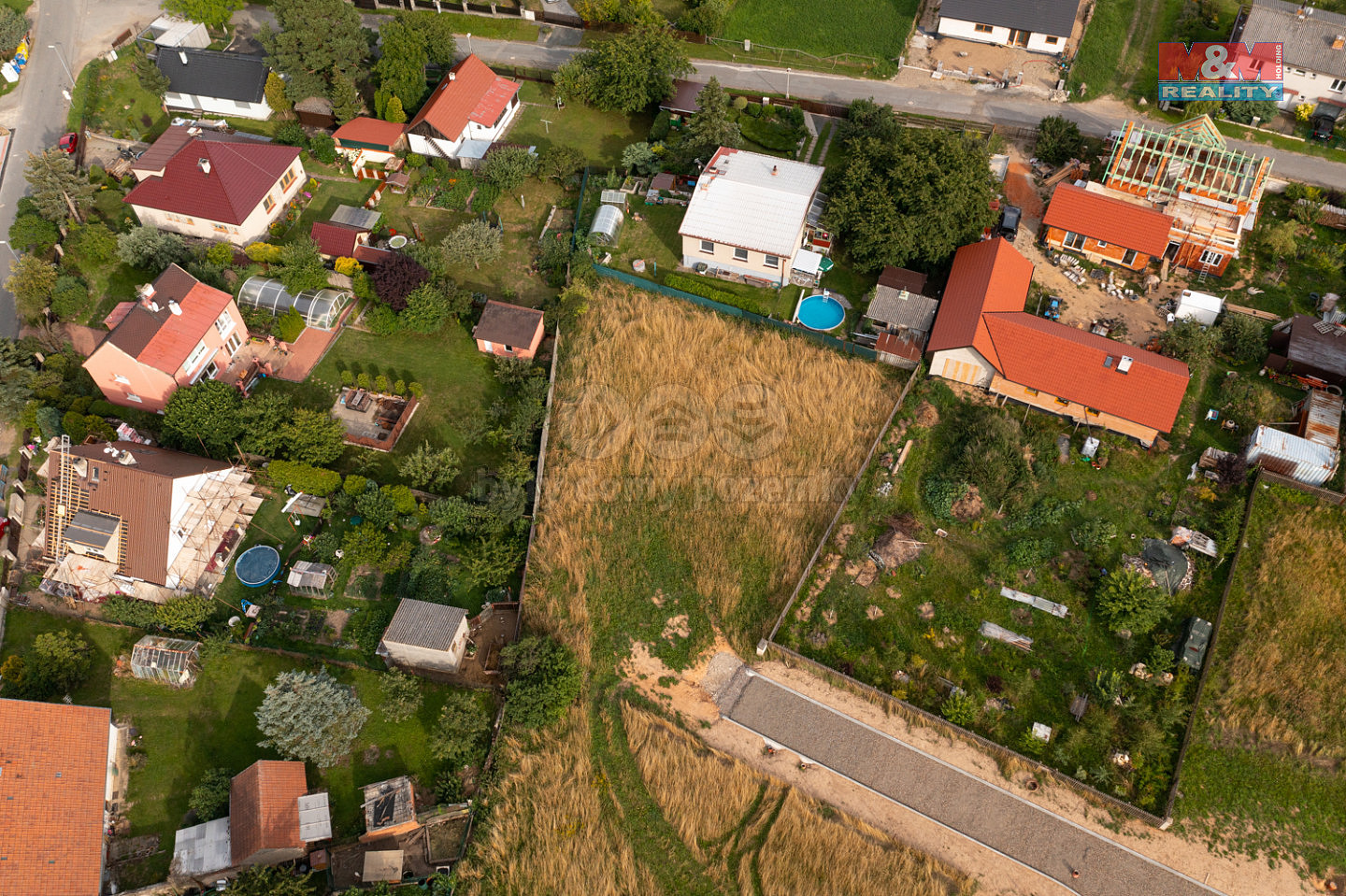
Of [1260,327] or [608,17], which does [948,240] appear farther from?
[608,17]

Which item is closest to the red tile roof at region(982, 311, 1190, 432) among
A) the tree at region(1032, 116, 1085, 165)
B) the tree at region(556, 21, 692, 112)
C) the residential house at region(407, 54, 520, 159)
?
the tree at region(1032, 116, 1085, 165)

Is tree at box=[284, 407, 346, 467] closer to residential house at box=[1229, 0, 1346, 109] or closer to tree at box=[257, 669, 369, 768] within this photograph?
tree at box=[257, 669, 369, 768]

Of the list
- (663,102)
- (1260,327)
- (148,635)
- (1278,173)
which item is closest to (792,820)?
(148,635)

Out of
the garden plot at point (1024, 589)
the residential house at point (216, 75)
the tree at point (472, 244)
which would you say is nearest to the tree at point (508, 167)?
the tree at point (472, 244)

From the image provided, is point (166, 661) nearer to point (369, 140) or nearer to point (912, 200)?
point (369, 140)

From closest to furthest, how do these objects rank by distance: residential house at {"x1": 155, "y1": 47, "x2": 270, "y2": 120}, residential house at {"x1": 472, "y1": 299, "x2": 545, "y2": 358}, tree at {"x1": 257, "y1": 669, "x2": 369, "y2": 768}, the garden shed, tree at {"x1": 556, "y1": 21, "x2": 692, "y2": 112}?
tree at {"x1": 257, "y1": 669, "x2": 369, "y2": 768} < the garden shed < residential house at {"x1": 472, "y1": 299, "x2": 545, "y2": 358} < tree at {"x1": 556, "y1": 21, "x2": 692, "y2": 112} < residential house at {"x1": 155, "y1": 47, "x2": 270, "y2": 120}
